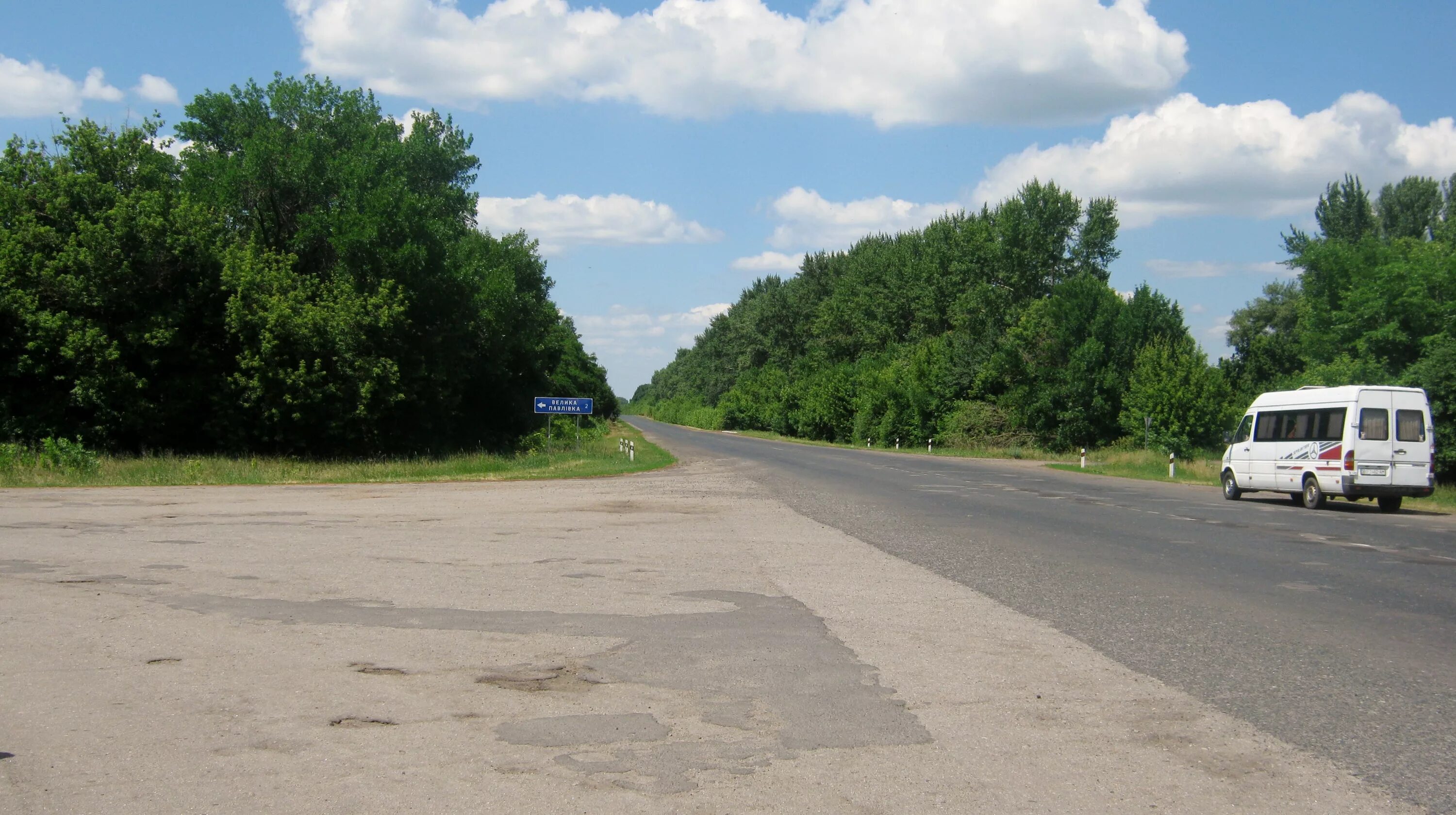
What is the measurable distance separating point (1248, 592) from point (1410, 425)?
14728 mm

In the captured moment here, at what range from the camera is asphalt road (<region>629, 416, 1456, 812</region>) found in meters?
6.10

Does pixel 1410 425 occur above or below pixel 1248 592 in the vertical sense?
above

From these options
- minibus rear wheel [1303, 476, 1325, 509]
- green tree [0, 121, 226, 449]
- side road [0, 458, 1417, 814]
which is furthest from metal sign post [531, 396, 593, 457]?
side road [0, 458, 1417, 814]

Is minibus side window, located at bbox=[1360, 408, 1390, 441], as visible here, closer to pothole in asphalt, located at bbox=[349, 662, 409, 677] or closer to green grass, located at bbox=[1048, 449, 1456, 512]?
green grass, located at bbox=[1048, 449, 1456, 512]

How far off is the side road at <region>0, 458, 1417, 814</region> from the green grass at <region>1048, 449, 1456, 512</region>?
20.1 meters

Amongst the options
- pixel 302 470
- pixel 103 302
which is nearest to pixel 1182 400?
pixel 302 470

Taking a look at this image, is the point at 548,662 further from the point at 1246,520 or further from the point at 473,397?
the point at 473,397

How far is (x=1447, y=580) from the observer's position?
458 inches

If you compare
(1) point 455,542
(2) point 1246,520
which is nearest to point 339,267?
(1) point 455,542

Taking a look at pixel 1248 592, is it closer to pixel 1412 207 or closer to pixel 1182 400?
pixel 1182 400

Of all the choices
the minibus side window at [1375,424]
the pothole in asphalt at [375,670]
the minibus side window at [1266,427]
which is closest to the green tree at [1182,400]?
the minibus side window at [1266,427]

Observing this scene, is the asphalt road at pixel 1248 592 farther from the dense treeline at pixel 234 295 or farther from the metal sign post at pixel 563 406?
the dense treeline at pixel 234 295

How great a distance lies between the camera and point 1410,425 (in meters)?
22.0

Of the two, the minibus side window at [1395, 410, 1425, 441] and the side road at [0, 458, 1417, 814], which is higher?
the minibus side window at [1395, 410, 1425, 441]
